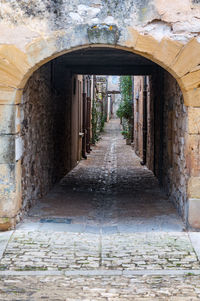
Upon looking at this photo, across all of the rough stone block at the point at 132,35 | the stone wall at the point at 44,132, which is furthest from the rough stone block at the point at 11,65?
the rough stone block at the point at 132,35

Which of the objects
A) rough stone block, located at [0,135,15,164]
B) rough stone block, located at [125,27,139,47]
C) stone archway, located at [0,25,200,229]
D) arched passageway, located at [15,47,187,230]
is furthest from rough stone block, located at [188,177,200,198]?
rough stone block, located at [0,135,15,164]

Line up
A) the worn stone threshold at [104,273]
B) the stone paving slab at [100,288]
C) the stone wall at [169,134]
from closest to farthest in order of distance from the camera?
the stone paving slab at [100,288], the worn stone threshold at [104,273], the stone wall at [169,134]

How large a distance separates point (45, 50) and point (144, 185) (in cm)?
440

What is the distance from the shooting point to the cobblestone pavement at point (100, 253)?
139 inches

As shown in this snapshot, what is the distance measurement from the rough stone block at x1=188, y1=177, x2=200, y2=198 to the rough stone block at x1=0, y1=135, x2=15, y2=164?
210cm

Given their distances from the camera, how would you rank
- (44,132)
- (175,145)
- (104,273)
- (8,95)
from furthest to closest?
(44,132) → (175,145) → (8,95) → (104,273)

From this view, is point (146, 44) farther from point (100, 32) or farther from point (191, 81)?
point (191, 81)

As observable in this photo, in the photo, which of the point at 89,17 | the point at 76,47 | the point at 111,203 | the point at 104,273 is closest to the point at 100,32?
the point at 89,17

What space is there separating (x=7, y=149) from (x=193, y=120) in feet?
7.18

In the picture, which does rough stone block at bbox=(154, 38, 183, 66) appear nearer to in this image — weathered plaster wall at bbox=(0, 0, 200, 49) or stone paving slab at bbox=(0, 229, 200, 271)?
weathered plaster wall at bbox=(0, 0, 200, 49)

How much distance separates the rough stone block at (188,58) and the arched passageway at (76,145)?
22.7 inches

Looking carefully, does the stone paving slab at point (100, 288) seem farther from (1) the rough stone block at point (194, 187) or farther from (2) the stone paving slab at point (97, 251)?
(1) the rough stone block at point (194, 187)

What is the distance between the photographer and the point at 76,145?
12.4m

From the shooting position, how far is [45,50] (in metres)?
4.83
